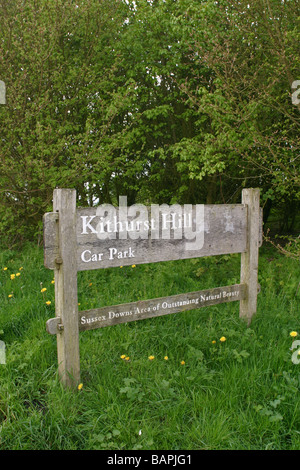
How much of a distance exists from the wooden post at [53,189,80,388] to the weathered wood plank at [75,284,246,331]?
0.35 feet

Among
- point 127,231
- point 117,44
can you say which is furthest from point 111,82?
point 127,231

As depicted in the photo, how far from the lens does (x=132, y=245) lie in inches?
108

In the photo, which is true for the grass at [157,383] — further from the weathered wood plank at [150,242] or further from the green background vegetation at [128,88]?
the green background vegetation at [128,88]

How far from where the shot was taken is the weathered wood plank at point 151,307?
258 centimetres

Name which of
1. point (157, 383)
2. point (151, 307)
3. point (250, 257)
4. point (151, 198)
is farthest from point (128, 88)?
point (157, 383)

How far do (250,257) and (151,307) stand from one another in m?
1.11

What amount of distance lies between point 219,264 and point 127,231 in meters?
3.18

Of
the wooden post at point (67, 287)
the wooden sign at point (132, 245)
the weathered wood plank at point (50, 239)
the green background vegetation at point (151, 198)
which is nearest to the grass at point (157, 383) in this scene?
the green background vegetation at point (151, 198)

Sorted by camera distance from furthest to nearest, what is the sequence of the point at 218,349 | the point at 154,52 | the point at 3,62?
1. the point at 154,52
2. the point at 3,62
3. the point at 218,349

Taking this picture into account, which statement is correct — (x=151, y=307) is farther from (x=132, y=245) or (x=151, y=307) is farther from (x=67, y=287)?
(x=67, y=287)

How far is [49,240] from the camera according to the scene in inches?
92.4

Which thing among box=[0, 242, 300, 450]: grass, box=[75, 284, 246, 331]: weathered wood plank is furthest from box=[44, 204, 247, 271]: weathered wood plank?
box=[0, 242, 300, 450]: grass

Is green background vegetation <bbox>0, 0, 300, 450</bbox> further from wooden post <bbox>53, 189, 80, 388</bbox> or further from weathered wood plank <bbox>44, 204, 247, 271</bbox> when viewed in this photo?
weathered wood plank <bbox>44, 204, 247, 271</bbox>
